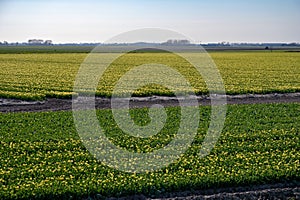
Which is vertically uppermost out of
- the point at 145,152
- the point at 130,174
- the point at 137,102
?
the point at 137,102

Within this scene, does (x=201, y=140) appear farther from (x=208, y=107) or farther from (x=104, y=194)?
(x=208, y=107)

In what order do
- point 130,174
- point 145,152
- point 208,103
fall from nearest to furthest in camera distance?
1. point 130,174
2. point 145,152
3. point 208,103

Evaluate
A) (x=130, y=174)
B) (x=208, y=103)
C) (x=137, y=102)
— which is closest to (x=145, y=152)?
(x=130, y=174)

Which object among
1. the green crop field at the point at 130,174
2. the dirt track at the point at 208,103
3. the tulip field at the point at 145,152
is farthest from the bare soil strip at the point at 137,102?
the green crop field at the point at 130,174

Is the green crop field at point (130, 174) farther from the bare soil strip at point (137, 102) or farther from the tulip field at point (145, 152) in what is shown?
the bare soil strip at point (137, 102)

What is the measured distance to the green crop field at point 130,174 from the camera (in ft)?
36.9

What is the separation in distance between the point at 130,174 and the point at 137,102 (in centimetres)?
1455

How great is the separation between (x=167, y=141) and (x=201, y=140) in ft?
4.45

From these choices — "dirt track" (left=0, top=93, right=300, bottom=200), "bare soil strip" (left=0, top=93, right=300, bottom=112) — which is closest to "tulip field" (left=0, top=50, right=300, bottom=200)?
"dirt track" (left=0, top=93, right=300, bottom=200)

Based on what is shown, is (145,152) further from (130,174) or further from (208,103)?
(208,103)

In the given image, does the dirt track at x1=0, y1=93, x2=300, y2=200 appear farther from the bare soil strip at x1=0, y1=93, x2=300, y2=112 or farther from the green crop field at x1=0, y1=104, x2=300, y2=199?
the green crop field at x1=0, y1=104, x2=300, y2=199

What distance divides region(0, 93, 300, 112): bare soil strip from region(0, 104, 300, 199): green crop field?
15.8ft

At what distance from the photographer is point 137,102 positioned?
26672 millimetres

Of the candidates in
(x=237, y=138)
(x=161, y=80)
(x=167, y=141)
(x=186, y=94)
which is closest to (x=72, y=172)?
(x=167, y=141)
